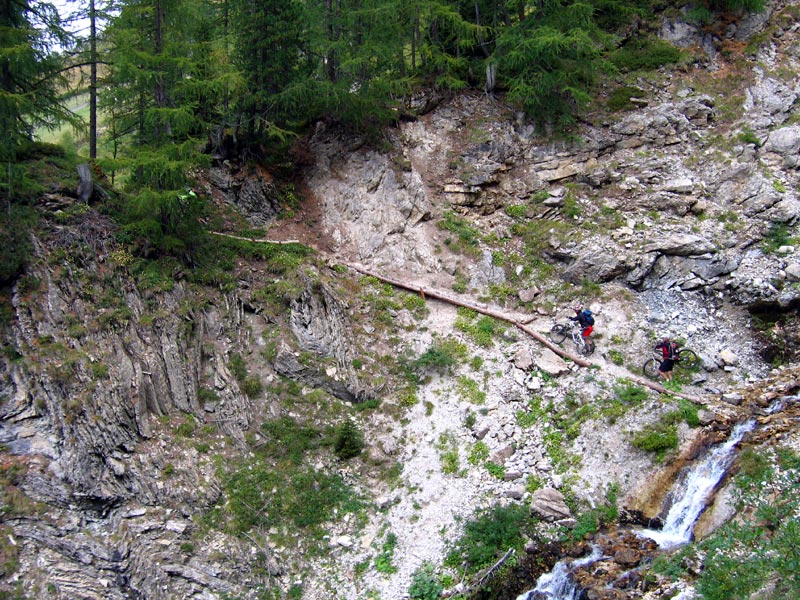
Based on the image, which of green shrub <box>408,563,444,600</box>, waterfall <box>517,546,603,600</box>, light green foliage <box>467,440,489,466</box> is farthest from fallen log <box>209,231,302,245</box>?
waterfall <box>517,546,603,600</box>

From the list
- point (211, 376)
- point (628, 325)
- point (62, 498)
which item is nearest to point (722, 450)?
point (628, 325)

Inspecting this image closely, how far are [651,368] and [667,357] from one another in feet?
2.64

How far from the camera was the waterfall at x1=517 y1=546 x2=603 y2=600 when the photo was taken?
545 inches

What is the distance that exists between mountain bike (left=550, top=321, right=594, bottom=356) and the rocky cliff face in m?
0.45

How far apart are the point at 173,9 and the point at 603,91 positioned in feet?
58.9

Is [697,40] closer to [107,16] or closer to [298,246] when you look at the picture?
[298,246]

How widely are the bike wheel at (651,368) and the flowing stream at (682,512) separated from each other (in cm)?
303

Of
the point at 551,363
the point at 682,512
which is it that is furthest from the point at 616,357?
the point at 682,512

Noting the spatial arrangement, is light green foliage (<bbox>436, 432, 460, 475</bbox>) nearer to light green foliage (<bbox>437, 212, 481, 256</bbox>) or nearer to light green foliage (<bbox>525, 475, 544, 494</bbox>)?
light green foliage (<bbox>525, 475, 544, 494</bbox>)

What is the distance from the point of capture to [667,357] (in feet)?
59.5

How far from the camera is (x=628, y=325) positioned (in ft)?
65.9

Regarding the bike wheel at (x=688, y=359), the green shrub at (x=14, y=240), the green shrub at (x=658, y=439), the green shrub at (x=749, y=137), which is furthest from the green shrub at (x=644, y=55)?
the green shrub at (x=14, y=240)

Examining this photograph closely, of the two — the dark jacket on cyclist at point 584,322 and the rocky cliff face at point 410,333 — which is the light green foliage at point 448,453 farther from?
the dark jacket on cyclist at point 584,322

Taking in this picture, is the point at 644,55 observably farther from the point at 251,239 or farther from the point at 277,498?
the point at 277,498
